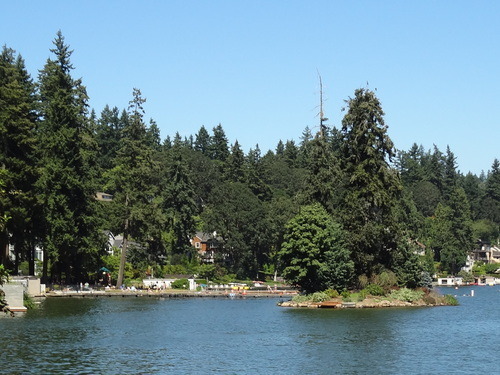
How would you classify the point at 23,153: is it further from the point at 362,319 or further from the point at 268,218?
the point at 268,218

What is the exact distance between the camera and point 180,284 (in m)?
116

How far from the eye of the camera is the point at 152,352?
4631cm

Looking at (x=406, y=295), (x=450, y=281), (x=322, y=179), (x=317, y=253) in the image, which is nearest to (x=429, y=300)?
(x=406, y=295)

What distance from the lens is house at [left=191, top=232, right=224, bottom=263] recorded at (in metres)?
141

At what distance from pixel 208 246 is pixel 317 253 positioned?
77455 millimetres

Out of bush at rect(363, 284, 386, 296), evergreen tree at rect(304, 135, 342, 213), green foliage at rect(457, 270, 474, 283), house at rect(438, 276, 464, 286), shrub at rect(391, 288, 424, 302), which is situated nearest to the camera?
bush at rect(363, 284, 386, 296)

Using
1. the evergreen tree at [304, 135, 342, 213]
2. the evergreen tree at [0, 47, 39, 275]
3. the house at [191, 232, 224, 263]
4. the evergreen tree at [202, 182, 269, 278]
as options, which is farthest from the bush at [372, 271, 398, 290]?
the house at [191, 232, 224, 263]

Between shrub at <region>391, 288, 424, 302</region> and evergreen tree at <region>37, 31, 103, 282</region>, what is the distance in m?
35.3

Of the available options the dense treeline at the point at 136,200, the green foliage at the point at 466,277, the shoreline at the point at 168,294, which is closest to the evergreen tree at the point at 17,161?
the dense treeline at the point at 136,200

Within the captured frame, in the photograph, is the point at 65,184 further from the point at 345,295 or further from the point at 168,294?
the point at 345,295

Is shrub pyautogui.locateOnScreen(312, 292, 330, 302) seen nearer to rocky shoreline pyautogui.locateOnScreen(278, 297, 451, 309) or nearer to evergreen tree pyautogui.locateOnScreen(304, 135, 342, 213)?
rocky shoreline pyautogui.locateOnScreen(278, 297, 451, 309)

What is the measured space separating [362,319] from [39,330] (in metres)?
25.8

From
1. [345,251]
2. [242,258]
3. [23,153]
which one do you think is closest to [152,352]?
[345,251]

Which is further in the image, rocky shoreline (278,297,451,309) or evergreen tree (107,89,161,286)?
evergreen tree (107,89,161,286)
